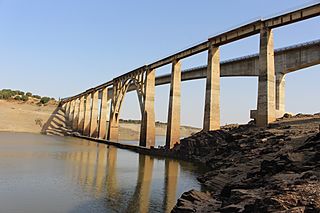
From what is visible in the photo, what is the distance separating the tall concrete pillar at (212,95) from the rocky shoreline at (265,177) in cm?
795

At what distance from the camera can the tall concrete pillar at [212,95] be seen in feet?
141

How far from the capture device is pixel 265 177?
50.2 feet

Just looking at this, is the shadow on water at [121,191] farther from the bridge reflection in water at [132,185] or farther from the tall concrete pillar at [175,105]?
the tall concrete pillar at [175,105]

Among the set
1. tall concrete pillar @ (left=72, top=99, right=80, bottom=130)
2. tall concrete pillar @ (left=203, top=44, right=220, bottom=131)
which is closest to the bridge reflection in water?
tall concrete pillar @ (left=203, top=44, right=220, bottom=131)

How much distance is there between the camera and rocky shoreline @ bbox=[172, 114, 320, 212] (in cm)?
1014

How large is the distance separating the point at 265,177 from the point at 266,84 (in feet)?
75.1

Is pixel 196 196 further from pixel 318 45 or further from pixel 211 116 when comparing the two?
pixel 318 45

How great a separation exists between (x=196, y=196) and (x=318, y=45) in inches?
1579

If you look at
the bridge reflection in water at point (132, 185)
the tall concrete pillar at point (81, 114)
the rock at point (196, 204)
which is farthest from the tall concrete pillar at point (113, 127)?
the rock at point (196, 204)

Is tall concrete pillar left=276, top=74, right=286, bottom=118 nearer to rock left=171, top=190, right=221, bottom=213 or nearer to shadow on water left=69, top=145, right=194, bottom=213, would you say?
shadow on water left=69, top=145, right=194, bottom=213

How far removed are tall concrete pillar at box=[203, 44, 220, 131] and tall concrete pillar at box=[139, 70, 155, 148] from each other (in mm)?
14255

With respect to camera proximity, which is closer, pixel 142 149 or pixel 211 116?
pixel 211 116

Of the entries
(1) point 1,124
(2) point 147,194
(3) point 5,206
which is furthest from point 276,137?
(1) point 1,124

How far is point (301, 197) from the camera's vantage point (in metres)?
10.0
